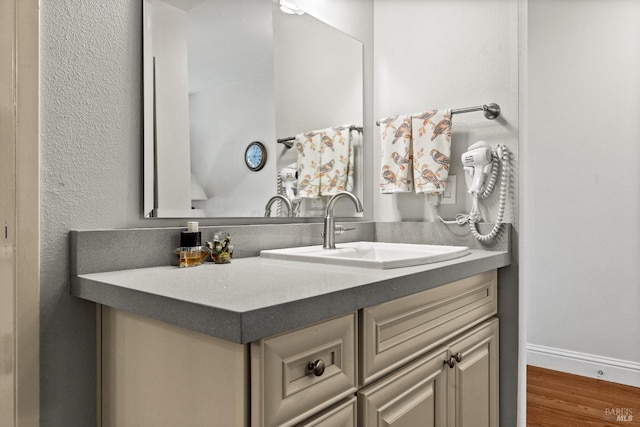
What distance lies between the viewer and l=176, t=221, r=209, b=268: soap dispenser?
1.16 metres

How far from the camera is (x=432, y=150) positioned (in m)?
1.70

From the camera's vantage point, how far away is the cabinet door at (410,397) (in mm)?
931

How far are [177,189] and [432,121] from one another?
3.27ft

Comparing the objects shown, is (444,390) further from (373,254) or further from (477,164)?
(477,164)

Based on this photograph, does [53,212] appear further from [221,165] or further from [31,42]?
[221,165]

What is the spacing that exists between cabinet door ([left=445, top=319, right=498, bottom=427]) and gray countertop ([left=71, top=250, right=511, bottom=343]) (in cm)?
26

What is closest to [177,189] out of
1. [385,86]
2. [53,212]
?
[53,212]

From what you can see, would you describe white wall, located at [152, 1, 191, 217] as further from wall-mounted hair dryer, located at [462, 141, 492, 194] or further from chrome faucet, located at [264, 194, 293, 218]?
wall-mounted hair dryer, located at [462, 141, 492, 194]

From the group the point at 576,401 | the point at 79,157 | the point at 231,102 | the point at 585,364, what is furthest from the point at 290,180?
the point at 585,364

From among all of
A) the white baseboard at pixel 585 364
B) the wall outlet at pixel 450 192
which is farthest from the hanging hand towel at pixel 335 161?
the white baseboard at pixel 585 364

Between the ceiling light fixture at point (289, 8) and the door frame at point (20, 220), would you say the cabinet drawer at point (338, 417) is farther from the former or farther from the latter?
the ceiling light fixture at point (289, 8)

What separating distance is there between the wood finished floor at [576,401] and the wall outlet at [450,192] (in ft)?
3.43

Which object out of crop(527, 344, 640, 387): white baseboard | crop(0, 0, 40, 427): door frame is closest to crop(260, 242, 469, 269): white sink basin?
crop(0, 0, 40, 427): door frame

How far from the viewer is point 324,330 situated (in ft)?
2.65
